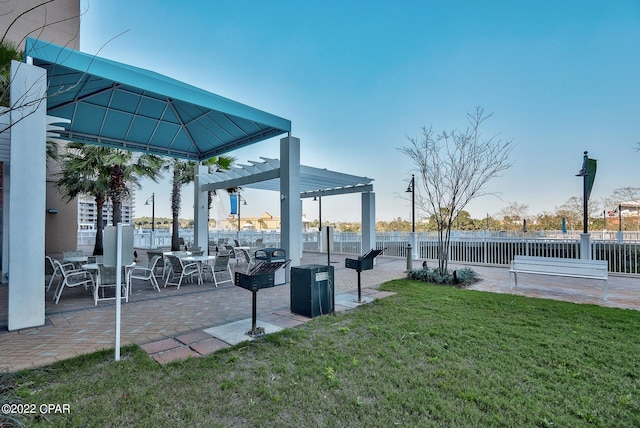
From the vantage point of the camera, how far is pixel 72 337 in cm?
392

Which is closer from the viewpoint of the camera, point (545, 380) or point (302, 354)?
point (545, 380)

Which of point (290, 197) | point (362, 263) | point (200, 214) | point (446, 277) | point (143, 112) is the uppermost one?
point (143, 112)

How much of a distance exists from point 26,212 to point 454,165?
9.01m

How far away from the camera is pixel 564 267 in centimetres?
662

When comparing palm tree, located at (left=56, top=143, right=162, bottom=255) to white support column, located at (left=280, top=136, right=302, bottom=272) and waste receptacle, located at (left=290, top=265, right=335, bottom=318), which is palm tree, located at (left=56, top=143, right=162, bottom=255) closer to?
white support column, located at (left=280, top=136, right=302, bottom=272)

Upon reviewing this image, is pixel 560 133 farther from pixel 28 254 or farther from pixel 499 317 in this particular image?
pixel 28 254

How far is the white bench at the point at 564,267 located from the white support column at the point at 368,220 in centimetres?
591

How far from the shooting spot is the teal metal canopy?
202 inches

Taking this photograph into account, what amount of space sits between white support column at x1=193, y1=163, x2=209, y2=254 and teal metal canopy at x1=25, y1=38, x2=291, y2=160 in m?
0.92

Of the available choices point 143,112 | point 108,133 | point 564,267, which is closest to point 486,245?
point 564,267

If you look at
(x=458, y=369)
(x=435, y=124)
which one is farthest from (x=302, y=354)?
(x=435, y=124)

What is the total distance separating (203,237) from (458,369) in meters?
10.1

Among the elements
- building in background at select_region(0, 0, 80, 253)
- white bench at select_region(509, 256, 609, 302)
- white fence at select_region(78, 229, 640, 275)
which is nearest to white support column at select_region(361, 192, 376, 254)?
white fence at select_region(78, 229, 640, 275)

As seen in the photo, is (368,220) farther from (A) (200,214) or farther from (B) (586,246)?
(B) (586,246)
